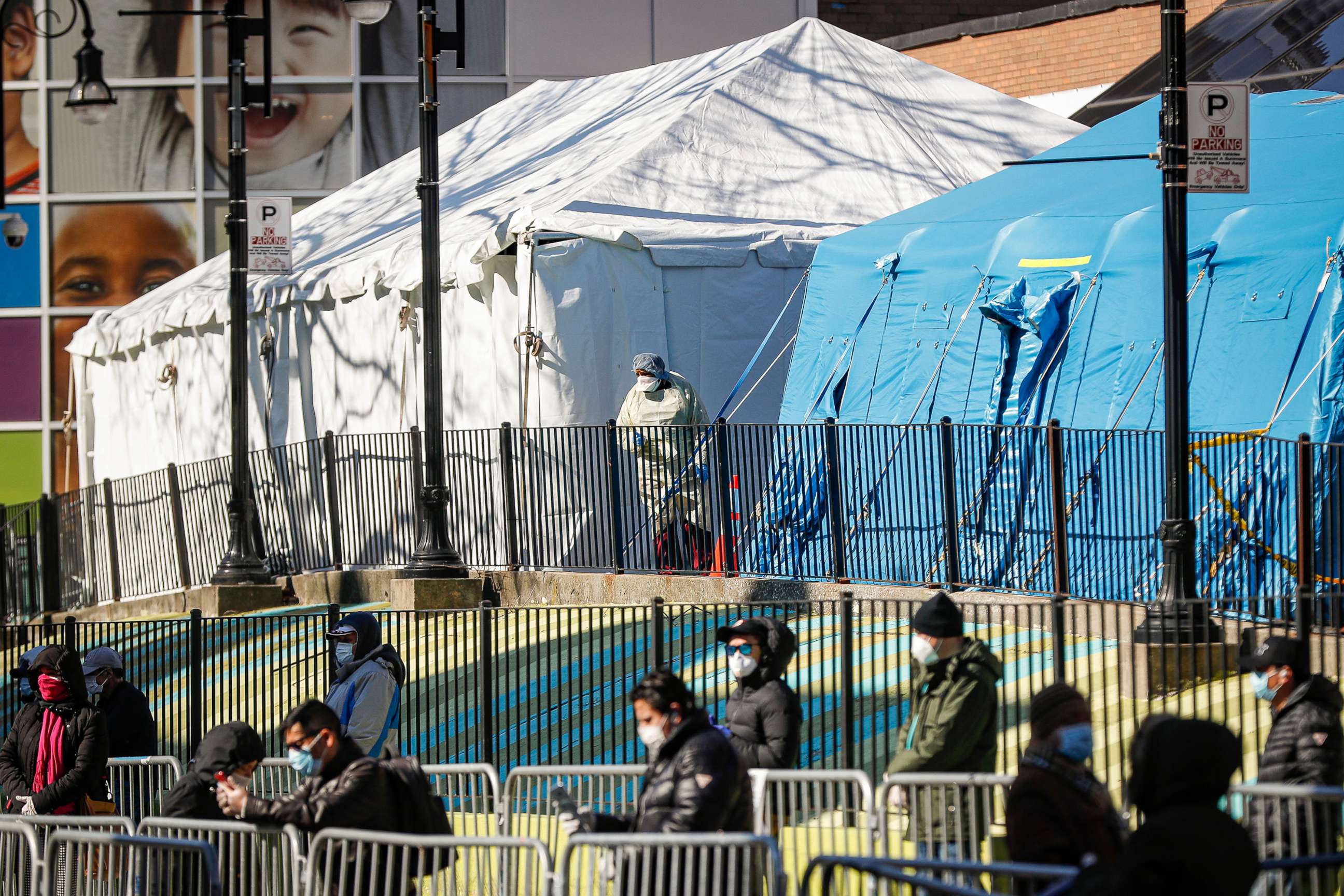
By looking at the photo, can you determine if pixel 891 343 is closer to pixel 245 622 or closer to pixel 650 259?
pixel 650 259

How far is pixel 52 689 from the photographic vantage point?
10.4m

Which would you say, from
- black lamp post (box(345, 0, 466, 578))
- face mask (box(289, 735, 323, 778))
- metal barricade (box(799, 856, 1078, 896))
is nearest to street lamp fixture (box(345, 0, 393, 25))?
black lamp post (box(345, 0, 466, 578))

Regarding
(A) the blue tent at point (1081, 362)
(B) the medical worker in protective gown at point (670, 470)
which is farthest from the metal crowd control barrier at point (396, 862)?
(B) the medical worker in protective gown at point (670, 470)

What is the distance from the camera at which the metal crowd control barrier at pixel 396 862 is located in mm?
7062

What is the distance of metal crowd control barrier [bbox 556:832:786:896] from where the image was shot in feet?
22.4

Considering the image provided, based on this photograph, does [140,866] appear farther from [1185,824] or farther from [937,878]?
[1185,824]

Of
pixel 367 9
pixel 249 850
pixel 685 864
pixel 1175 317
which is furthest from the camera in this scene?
pixel 367 9

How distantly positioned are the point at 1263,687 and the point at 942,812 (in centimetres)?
151

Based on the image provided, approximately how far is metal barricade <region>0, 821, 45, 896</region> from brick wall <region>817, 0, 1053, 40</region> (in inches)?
1155

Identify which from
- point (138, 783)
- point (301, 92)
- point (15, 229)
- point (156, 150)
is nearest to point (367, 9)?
point (138, 783)

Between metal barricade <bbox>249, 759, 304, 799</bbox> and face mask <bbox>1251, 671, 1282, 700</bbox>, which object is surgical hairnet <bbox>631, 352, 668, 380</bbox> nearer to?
metal barricade <bbox>249, 759, 304, 799</bbox>

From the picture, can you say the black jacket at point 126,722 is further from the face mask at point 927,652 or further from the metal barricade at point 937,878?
the metal barricade at point 937,878

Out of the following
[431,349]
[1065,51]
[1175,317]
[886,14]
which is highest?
[886,14]

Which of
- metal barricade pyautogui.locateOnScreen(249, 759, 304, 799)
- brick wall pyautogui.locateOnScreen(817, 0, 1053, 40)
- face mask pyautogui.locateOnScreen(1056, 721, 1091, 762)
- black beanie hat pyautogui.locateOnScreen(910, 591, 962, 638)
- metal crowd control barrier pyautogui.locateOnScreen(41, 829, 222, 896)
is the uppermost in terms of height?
brick wall pyautogui.locateOnScreen(817, 0, 1053, 40)
